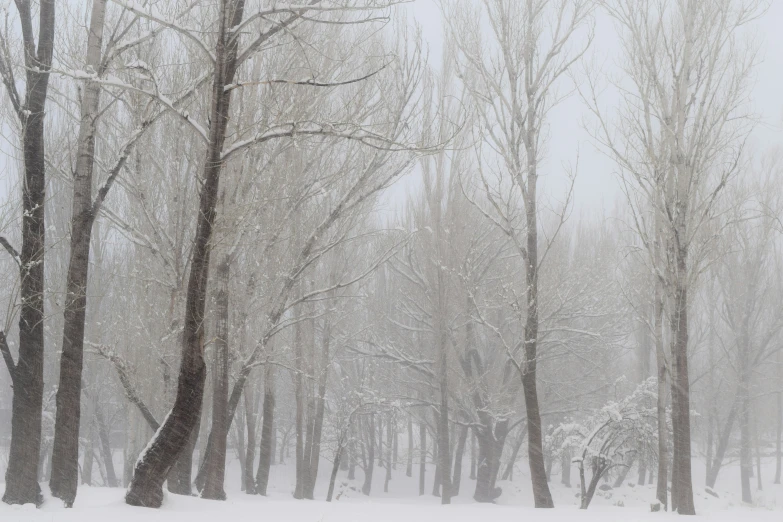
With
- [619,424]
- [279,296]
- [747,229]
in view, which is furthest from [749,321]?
[279,296]

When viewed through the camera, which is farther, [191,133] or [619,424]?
[619,424]

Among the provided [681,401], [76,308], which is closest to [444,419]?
[681,401]

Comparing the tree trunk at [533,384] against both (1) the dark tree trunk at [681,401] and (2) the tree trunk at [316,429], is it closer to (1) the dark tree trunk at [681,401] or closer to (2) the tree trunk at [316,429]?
(1) the dark tree trunk at [681,401]

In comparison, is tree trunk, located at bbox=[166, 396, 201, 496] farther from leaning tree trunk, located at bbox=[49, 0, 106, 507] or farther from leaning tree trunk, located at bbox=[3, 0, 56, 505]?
leaning tree trunk, located at bbox=[3, 0, 56, 505]

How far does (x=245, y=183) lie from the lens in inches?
412

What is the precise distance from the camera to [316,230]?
11.0 m

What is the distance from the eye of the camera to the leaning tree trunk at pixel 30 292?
6789mm

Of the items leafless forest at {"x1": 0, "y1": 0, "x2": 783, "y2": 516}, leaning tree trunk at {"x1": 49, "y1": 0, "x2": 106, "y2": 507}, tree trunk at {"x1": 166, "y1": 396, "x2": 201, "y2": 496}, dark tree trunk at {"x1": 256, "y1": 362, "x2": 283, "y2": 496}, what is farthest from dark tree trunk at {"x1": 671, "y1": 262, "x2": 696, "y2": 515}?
leaning tree trunk at {"x1": 49, "y1": 0, "x2": 106, "y2": 507}

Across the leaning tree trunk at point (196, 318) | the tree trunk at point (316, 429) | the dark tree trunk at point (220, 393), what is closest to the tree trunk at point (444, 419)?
the tree trunk at point (316, 429)

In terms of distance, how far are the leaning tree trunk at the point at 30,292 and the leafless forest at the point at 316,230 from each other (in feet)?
0.09

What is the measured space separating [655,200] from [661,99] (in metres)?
1.81

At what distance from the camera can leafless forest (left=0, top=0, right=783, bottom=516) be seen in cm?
690

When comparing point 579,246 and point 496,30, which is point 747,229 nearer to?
point 579,246

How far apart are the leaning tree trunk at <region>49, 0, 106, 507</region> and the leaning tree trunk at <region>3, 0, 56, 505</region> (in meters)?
0.23
